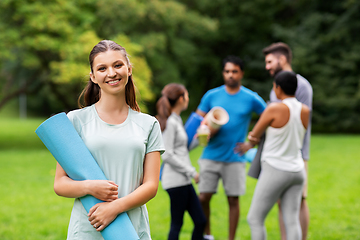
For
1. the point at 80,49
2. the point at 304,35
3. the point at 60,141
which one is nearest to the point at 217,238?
the point at 60,141

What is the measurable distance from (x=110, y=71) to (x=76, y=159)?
1.56 feet

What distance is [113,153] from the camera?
1.84 meters

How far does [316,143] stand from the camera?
15.9 metres

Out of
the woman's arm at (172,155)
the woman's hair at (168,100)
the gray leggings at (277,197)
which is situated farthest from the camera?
the woman's hair at (168,100)

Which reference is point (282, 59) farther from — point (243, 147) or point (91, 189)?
point (91, 189)

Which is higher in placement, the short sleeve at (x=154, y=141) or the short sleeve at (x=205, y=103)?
the short sleeve at (x=205, y=103)

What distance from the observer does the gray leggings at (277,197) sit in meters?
3.12

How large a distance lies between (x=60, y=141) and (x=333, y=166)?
9.85m

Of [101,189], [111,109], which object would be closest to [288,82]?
[111,109]

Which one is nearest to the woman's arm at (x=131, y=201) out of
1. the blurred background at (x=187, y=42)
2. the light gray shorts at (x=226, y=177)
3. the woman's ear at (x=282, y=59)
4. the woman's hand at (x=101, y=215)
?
the woman's hand at (x=101, y=215)

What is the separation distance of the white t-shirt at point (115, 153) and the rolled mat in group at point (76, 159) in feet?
0.21

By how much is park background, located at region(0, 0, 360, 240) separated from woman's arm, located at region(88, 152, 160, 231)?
516mm

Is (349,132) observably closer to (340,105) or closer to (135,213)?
(340,105)

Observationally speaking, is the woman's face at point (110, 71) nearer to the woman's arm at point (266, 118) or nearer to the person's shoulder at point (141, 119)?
the person's shoulder at point (141, 119)
